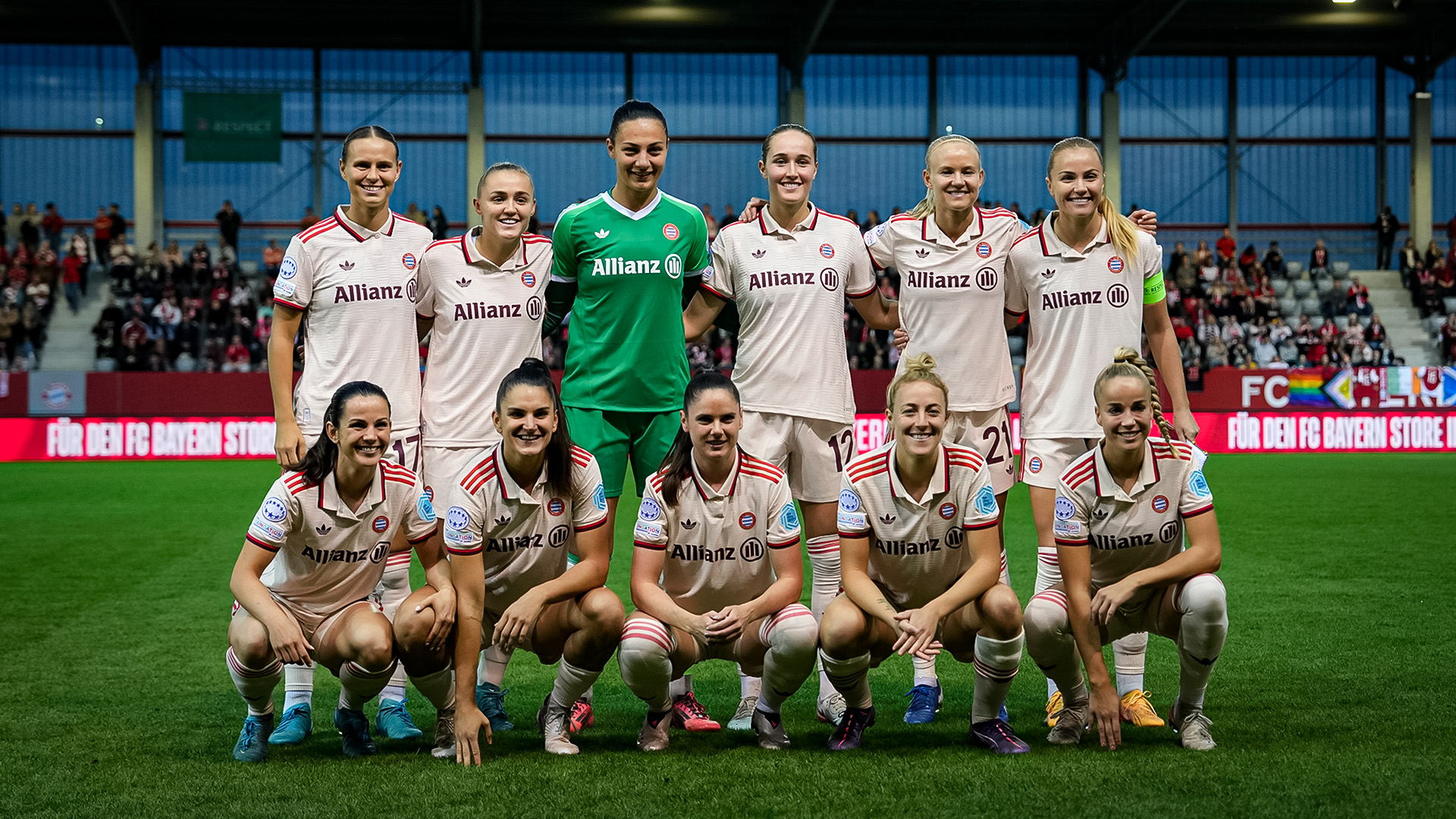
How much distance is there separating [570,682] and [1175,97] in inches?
1003

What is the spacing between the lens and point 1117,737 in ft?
13.0

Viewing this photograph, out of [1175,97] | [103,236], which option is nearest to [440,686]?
[103,236]

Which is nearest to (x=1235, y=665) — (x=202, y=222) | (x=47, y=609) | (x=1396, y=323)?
(x=47, y=609)

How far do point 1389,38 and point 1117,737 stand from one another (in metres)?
26.5

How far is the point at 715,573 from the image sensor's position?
4230 millimetres

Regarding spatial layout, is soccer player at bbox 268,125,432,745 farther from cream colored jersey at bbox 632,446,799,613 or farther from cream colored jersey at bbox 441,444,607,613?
cream colored jersey at bbox 632,446,799,613

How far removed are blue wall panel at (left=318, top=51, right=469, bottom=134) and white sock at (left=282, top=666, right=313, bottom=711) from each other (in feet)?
72.8

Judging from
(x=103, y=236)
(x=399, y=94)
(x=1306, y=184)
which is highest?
(x=399, y=94)

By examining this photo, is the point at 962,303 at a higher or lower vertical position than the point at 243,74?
lower

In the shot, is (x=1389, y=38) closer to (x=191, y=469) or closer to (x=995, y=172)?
(x=995, y=172)

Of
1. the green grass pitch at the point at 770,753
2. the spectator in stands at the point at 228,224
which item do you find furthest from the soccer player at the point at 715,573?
the spectator in stands at the point at 228,224

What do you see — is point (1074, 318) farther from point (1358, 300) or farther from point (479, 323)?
point (1358, 300)

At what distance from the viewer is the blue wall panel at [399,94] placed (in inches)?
988

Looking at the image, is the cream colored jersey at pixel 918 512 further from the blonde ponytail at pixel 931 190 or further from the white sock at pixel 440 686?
the white sock at pixel 440 686
